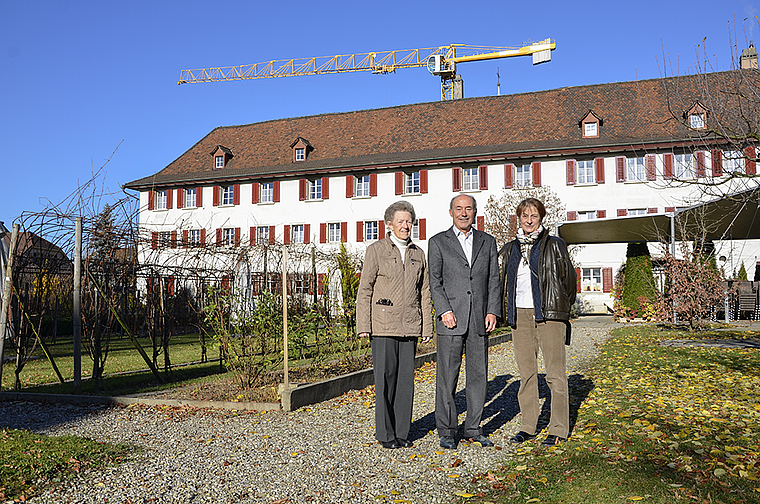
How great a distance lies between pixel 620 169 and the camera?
29.3 m

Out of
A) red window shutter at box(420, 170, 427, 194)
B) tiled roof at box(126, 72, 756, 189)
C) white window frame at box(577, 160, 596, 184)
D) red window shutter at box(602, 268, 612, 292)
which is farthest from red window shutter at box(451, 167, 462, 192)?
red window shutter at box(602, 268, 612, 292)

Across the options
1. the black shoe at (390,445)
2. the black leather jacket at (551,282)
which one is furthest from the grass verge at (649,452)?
the black leather jacket at (551,282)

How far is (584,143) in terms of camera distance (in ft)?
98.2

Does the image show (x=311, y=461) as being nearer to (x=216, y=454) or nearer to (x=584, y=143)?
(x=216, y=454)

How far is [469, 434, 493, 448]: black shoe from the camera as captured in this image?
16.5ft

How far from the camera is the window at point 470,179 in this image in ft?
104

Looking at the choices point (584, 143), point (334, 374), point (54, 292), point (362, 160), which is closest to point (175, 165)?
point (362, 160)

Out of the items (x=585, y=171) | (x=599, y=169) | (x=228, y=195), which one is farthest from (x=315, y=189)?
(x=599, y=169)

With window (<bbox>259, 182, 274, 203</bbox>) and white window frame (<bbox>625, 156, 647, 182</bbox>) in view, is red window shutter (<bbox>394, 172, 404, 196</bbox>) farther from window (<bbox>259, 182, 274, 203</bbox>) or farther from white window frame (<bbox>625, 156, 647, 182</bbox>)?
white window frame (<bbox>625, 156, 647, 182</bbox>)

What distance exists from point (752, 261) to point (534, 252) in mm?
28988

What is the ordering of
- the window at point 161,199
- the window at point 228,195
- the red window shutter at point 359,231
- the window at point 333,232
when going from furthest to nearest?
the window at point 161,199, the window at point 228,195, the window at point 333,232, the red window shutter at point 359,231

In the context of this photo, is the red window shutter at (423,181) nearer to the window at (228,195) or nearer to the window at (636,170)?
the window at (636,170)

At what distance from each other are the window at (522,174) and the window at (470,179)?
6.37 ft

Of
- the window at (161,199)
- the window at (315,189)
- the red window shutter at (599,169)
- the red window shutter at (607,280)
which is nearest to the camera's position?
the red window shutter at (599,169)
